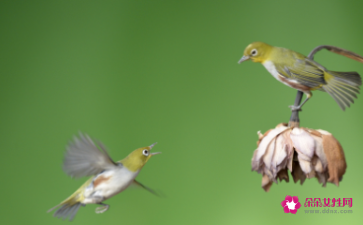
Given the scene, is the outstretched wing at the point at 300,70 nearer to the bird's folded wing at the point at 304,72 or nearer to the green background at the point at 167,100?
the bird's folded wing at the point at 304,72

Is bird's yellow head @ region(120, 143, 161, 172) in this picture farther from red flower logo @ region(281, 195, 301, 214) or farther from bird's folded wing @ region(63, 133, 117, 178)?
red flower logo @ region(281, 195, 301, 214)

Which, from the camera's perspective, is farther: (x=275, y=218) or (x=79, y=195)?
(x=275, y=218)

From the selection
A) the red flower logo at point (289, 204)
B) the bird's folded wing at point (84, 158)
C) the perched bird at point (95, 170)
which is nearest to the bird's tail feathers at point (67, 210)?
the perched bird at point (95, 170)

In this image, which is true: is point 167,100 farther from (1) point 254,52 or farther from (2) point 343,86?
(2) point 343,86

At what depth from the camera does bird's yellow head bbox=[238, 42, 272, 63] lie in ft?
2.96

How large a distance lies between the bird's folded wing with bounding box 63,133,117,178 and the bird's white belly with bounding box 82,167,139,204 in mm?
22

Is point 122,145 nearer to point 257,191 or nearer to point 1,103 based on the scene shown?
point 1,103

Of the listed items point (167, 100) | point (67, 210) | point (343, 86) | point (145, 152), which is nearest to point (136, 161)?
point (145, 152)

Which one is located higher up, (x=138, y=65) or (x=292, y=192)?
(x=138, y=65)

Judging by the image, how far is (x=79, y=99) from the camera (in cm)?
149

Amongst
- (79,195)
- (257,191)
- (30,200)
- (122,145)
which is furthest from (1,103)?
(257,191)

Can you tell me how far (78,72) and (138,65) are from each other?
26cm

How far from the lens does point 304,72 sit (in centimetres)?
89

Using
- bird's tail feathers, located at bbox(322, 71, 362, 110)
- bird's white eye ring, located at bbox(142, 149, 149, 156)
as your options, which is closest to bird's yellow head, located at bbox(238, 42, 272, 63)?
bird's tail feathers, located at bbox(322, 71, 362, 110)
